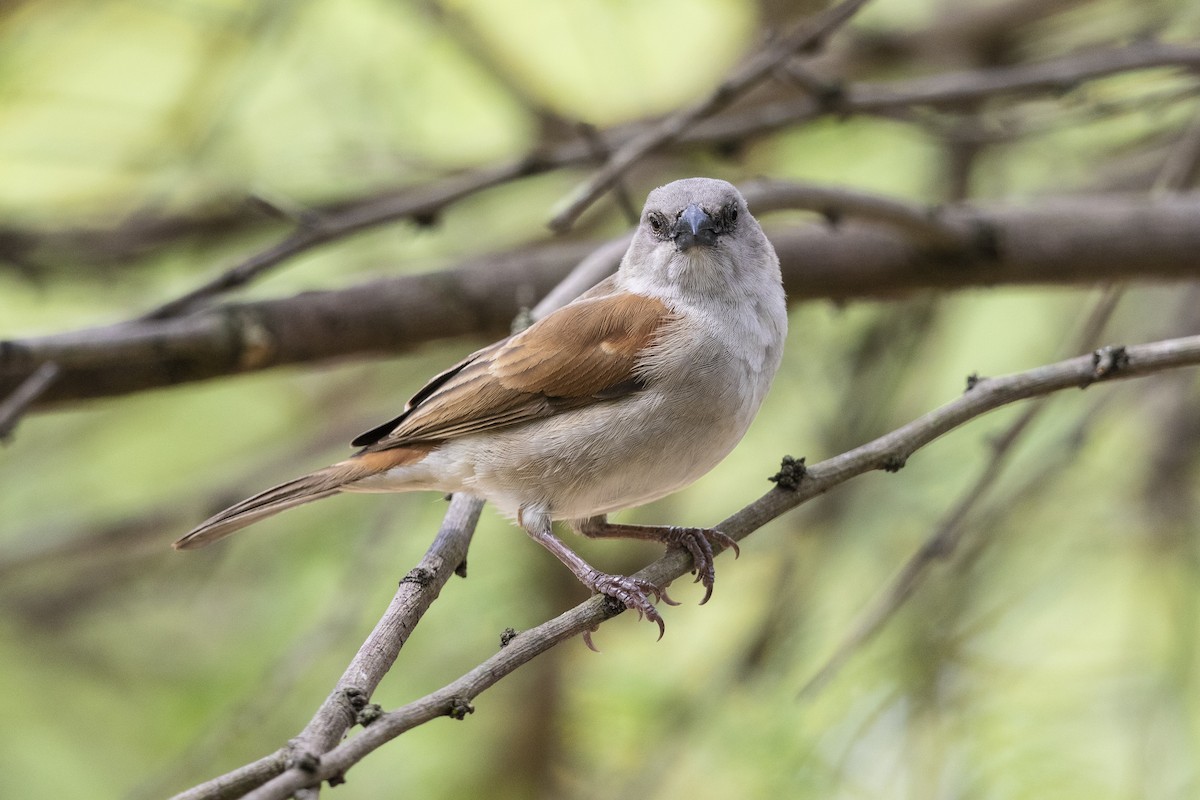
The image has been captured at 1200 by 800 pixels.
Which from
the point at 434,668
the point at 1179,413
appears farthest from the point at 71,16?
the point at 1179,413

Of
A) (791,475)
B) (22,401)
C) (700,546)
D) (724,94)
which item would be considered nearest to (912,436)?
(791,475)

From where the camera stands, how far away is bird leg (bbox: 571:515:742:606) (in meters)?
3.08

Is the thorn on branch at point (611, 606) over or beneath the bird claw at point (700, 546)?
beneath

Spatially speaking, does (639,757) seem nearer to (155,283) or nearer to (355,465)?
(355,465)

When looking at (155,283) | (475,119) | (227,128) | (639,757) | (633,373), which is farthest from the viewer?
(475,119)

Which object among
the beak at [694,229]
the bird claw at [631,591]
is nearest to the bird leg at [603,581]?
the bird claw at [631,591]

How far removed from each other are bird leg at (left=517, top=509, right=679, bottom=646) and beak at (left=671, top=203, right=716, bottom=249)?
90 centimetres

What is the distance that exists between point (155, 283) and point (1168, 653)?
16.7ft

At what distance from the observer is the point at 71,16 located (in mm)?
6180

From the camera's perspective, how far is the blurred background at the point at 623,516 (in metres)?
4.72

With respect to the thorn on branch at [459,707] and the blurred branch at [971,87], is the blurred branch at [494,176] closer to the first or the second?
the blurred branch at [971,87]

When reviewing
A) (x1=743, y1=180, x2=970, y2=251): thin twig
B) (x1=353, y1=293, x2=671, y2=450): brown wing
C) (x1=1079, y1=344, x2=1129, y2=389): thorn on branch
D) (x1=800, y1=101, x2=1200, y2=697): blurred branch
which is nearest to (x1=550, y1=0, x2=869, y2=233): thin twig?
(x1=743, y1=180, x2=970, y2=251): thin twig

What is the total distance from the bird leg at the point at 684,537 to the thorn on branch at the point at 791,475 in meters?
0.18

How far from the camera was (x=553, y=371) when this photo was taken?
3455 millimetres
